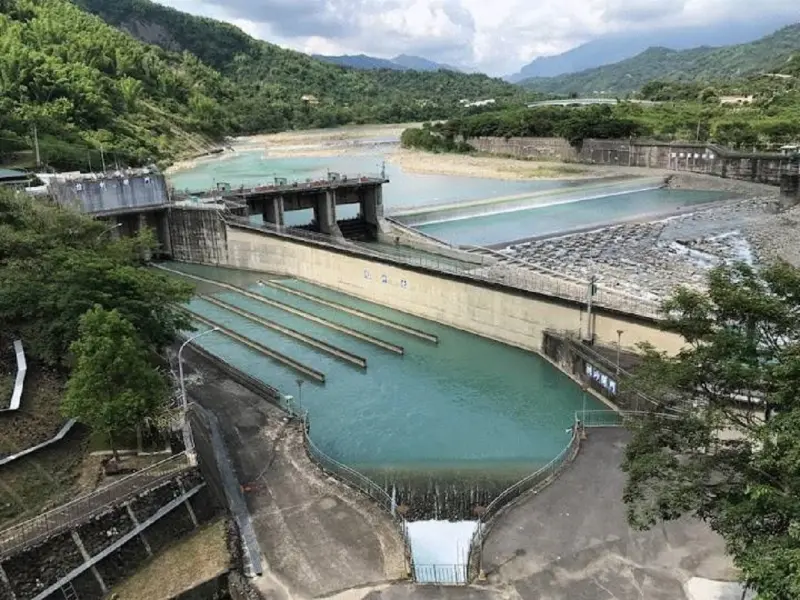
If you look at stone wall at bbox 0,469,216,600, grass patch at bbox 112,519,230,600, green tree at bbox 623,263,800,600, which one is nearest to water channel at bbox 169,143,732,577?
Result: grass patch at bbox 112,519,230,600

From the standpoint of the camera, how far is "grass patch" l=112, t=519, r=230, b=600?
1592cm

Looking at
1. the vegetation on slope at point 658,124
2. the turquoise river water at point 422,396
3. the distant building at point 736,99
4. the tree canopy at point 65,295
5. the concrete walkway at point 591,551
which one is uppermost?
the distant building at point 736,99

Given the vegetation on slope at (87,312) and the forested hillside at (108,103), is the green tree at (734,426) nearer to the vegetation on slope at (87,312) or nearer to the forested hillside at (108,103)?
the vegetation on slope at (87,312)

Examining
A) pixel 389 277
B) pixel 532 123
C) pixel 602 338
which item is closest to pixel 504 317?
pixel 602 338

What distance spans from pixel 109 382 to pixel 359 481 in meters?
8.64

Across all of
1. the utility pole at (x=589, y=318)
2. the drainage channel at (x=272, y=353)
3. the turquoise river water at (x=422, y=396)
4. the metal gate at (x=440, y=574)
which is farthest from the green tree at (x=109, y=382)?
the utility pole at (x=589, y=318)

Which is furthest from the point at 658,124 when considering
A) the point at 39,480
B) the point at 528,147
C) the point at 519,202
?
the point at 39,480

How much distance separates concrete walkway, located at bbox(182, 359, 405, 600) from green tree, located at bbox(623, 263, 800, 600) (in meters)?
7.18

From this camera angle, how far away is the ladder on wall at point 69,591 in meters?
15.4

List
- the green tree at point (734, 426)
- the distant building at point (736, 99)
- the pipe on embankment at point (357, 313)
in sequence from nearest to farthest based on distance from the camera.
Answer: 1. the green tree at point (734, 426)
2. the pipe on embankment at point (357, 313)
3. the distant building at point (736, 99)

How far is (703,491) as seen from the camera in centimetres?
1273

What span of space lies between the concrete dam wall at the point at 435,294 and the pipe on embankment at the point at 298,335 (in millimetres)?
6425

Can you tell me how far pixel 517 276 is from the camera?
37562 mm

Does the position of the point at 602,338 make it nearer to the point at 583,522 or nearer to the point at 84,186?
the point at 583,522
